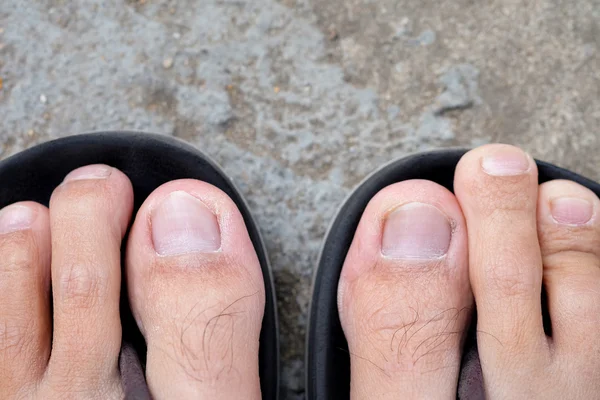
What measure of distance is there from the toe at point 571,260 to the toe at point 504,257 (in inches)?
1.2

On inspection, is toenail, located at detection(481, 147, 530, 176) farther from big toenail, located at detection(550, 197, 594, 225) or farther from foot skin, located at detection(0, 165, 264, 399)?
foot skin, located at detection(0, 165, 264, 399)

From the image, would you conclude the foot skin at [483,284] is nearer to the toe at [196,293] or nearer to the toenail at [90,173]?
the toe at [196,293]

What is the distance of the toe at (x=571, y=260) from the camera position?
90 cm

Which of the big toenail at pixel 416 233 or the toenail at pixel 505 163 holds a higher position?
the toenail at pixel 505 163

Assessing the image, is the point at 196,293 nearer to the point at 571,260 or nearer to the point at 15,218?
the point at 15,218

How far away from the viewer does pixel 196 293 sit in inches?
34.7

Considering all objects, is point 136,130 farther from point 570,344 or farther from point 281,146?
point 570,344

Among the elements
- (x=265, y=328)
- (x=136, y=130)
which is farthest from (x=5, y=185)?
(x=265, y=328)

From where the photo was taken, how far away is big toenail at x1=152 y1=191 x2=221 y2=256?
0.90 metres

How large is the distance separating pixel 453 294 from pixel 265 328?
0.30m

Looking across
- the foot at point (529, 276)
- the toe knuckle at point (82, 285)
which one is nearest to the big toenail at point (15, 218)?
the toe knuckle at point (82, 285)

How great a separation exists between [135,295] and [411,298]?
408mm

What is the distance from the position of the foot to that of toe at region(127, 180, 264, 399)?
1.10 ft

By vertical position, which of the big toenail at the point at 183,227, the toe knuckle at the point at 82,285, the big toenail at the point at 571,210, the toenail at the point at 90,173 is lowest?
the toe knuckle at the point at 82,285
